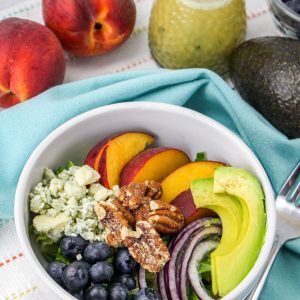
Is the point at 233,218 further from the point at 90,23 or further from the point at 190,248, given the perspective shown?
the point at 90,23

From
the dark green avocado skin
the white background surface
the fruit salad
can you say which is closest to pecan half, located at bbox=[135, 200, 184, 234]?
the fruit salad

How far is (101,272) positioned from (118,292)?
0.04 m

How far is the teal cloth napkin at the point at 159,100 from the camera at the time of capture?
953 mm

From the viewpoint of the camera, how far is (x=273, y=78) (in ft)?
3.31

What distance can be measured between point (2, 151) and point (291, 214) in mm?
457

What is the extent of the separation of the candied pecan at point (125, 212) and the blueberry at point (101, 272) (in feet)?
0.27

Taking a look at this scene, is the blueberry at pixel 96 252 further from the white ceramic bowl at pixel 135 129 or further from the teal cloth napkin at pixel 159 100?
the teal cloth napkin at pixel 159 100

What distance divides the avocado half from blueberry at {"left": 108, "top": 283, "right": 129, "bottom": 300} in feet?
0.38

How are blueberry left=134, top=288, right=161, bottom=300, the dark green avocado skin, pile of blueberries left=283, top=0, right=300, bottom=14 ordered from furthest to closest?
pile of blueberries left=283, top=0, right=300, bottom=14, the dark green avocado skin, blueberry left=134, top=288, right=161, bottom=300

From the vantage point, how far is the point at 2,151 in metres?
0.96

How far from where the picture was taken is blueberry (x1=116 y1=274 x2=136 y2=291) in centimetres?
81

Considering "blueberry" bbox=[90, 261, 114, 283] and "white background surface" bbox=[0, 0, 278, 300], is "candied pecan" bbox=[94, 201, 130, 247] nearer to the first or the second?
"blueberry" bbox=[90, 261, 114, 283]

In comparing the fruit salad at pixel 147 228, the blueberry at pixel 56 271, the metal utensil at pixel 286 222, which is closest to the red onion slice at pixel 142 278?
the fruit salad at pixel 147 228

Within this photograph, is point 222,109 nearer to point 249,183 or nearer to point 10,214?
point 249,183
